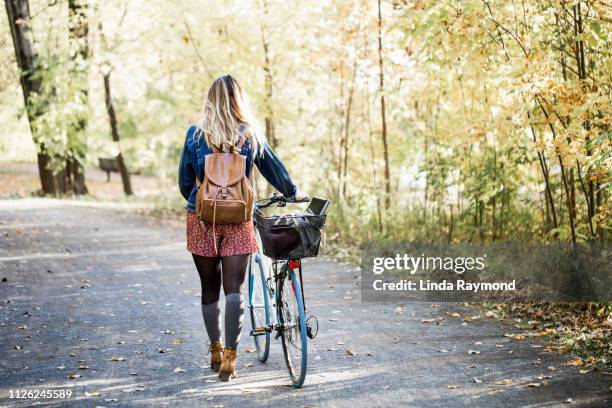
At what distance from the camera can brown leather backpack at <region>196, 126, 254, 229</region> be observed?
16.4 feet

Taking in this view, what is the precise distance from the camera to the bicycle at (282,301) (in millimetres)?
5090

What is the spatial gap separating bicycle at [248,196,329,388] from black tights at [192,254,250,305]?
242 mm

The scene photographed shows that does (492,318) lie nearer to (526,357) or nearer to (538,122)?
(526,357)

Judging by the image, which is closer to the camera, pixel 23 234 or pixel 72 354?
pixel 72 354

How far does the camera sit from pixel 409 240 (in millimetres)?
11141

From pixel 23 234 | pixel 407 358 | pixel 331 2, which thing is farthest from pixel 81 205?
pixel 407 358

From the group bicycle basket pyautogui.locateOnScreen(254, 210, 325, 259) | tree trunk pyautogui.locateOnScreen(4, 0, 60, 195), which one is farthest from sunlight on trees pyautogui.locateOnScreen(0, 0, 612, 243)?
bicycle basket pyautogui.locateOnScreen(254, 210, 325, 259)

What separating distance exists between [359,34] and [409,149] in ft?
7.25

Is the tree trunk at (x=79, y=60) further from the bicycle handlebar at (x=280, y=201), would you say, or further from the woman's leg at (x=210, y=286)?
the woman's leg at (x=210, y=286)

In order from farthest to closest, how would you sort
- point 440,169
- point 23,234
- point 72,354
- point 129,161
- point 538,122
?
point 129,161 < point 23,234 < point 440,169 < point 538,122 < point 72,354

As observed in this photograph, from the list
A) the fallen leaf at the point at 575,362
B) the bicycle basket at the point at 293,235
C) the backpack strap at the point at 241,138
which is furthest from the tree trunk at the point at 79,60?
the fallen leaf at the point at 575,362

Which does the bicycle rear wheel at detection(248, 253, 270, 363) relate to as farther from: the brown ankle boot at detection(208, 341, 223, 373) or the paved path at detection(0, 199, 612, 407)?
the brown ankle boot at detection(208, 341, 223, 373)

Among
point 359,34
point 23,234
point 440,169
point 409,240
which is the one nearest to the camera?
point 440,169

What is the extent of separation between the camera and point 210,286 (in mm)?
5355
